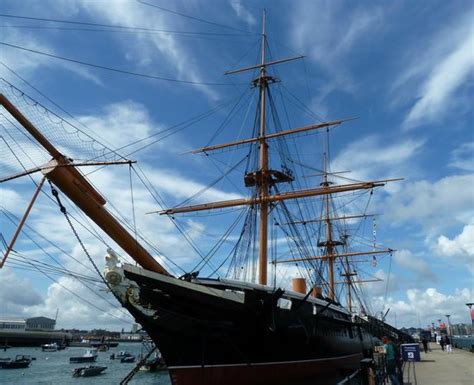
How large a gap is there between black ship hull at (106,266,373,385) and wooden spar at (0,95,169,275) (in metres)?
0.88

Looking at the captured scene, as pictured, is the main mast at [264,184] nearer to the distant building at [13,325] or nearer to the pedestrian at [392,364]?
the pedestrian at [392,364]

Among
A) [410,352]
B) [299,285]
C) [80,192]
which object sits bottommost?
[410,352]

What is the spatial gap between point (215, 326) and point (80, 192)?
5.62 meters

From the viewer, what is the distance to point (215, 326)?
40.7ft

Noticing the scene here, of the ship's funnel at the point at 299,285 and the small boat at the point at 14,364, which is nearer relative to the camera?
the ship's funnel at the point at 299,285

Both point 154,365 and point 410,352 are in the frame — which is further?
point 154,365

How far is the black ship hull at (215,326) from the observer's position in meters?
12.3

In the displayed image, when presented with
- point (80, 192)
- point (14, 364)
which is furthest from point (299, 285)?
point (14, 364)

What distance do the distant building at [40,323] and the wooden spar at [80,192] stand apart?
156 metres

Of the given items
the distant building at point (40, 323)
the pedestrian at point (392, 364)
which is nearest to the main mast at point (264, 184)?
the pedestrian at point (392, 364)

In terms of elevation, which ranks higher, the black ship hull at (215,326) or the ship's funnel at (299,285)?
the ship's funnel at (299,285)

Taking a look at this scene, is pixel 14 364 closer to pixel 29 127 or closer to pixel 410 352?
pixel 410 352

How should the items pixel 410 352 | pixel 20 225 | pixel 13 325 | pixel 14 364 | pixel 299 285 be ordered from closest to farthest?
pixel 20 225, pixel 410 352, pixel 299 285, pixel 14 364, pixel 13 325

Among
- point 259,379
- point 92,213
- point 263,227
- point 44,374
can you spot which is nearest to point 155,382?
point 44,374
